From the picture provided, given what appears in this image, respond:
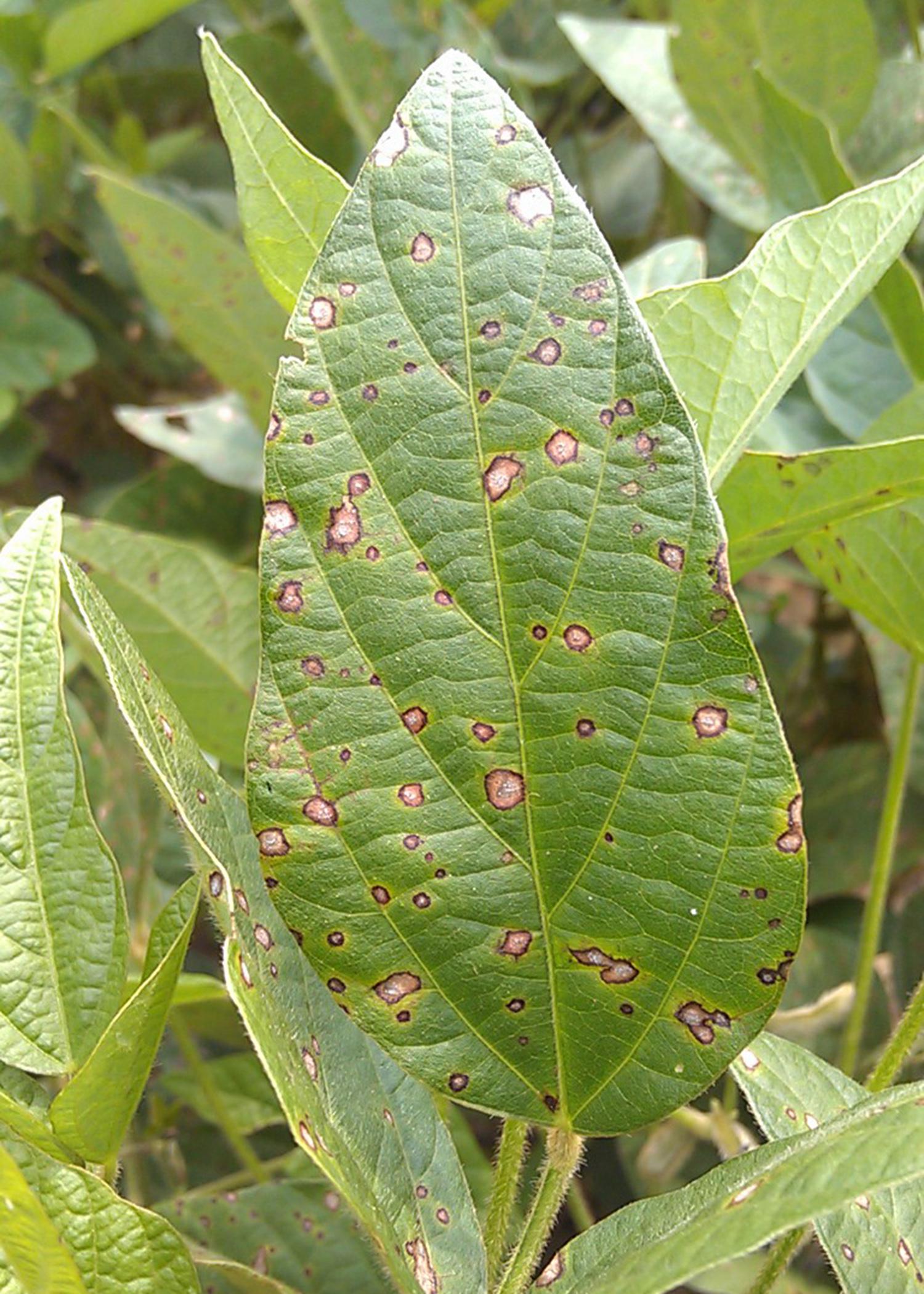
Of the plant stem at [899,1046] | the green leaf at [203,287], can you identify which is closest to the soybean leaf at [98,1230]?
the plant stem at [899,1046]

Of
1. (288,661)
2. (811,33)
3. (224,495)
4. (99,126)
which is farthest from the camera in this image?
(99,126)

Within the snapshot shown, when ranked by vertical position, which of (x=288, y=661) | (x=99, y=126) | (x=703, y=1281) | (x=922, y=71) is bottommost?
(x=703, y=1281)

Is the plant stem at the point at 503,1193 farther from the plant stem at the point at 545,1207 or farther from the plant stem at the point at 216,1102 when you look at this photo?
the plant stem at the point at 216,1102

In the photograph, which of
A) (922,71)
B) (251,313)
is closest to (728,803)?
(251,313)

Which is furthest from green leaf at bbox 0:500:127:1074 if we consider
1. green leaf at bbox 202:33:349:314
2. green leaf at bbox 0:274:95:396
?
green leaf at bbox 0:274:95:396

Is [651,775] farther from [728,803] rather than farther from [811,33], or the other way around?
[811,33]

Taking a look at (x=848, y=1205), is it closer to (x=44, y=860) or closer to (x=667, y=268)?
(x=44, y=860)

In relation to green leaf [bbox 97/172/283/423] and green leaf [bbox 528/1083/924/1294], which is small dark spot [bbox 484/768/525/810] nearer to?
green leaf [bbox 528/1083/924/1294]
